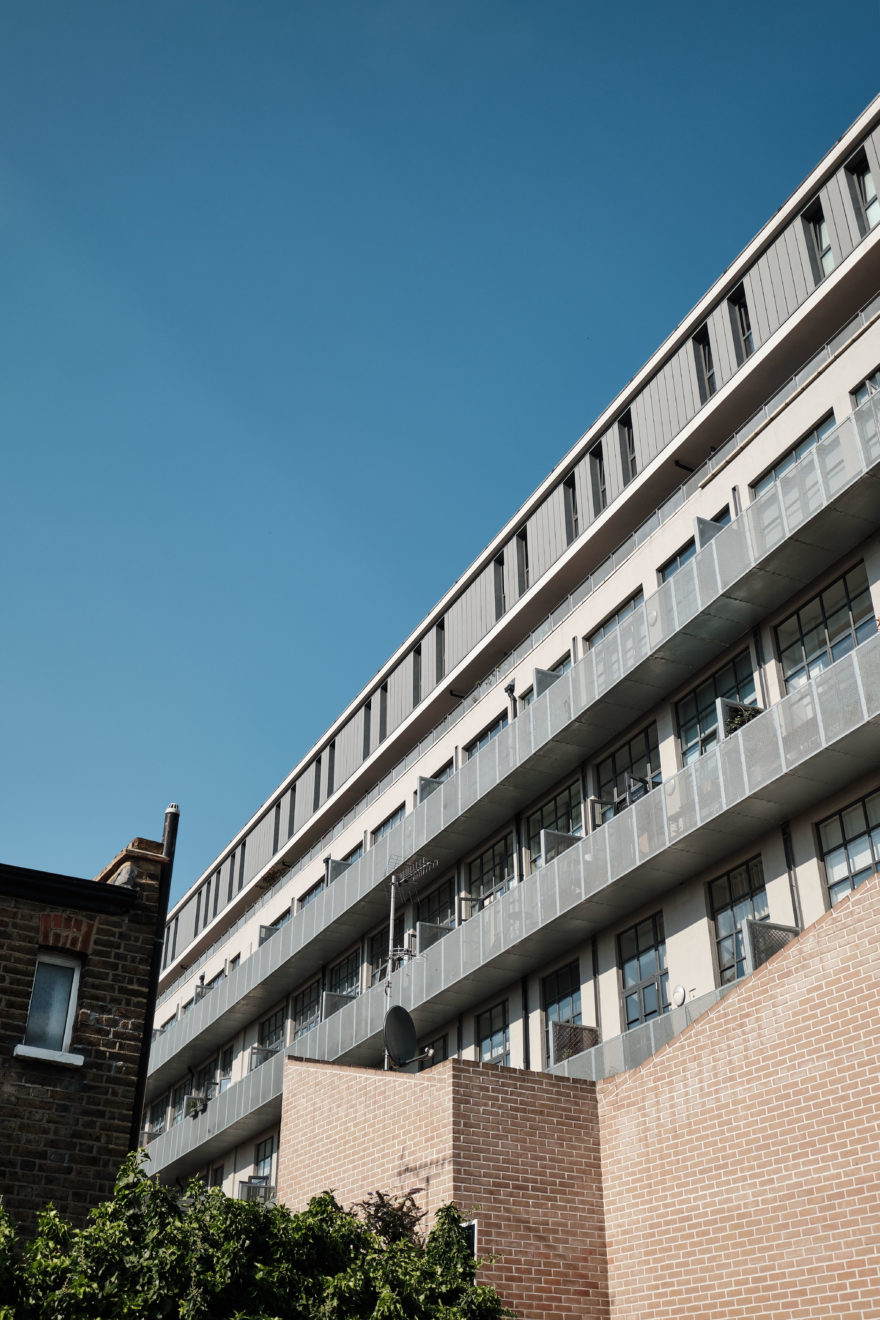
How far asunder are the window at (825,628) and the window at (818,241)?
6.91 m

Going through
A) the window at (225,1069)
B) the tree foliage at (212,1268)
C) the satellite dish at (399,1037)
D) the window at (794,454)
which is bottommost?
the tree foliage at (212,1268)

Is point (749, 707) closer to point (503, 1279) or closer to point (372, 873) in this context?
point (503, 1279)

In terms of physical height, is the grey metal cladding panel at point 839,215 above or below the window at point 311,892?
above

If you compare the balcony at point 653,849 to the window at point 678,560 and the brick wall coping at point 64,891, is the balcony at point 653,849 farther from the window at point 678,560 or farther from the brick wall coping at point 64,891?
the brick wall coping at point 64,891

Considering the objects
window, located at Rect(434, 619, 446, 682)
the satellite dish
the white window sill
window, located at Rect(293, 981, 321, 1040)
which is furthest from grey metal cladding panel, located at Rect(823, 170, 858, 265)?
window, located at Rect(293, 981, 321, 1040)

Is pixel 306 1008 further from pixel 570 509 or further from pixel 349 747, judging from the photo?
pixel 570 509

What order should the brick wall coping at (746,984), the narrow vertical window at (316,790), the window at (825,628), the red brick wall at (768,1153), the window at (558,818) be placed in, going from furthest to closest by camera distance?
1. the narrow vertical window at (316,790)
2. the window at (558,818)
3. the window at (825,628)
4. the brick wall coping at (746,984)
5. the red brick wall at (768,1153)

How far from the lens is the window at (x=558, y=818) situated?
87.9ft

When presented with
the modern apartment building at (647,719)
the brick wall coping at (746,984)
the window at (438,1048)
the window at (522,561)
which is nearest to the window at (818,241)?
the modern apartment building at (647,719)

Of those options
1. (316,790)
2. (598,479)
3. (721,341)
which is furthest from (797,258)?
(316,790)

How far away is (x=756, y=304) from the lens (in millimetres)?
26062

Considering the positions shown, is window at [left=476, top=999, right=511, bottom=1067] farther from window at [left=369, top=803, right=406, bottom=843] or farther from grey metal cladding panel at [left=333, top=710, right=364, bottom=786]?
grey metal cladding panel at [left=333, top=710, right=364, bottom=786]

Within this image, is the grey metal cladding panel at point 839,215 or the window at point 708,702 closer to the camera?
the window at point 708,702

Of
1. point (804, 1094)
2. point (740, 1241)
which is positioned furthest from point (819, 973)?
point (740, 1241)
